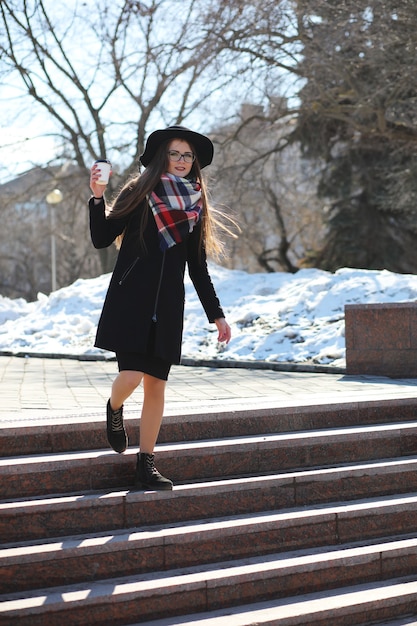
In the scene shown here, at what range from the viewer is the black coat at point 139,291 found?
439 centimetres

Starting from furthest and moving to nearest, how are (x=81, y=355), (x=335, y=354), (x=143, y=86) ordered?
(x=143, y=86)
(x=81, y=355)
(x=335, y=354)

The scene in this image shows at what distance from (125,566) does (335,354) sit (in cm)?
599

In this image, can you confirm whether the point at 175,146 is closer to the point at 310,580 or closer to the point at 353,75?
the point at 310,580

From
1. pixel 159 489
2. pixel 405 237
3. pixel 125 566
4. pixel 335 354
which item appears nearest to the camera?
pixel 125 566

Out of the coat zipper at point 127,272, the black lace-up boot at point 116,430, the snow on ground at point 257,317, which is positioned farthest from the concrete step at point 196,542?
the snow on ground at point 257,317

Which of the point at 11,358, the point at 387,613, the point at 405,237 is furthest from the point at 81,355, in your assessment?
the point at 405,237

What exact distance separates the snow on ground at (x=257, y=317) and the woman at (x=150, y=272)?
5.21 metres

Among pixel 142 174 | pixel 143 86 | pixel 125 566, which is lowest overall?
pixel 125 566

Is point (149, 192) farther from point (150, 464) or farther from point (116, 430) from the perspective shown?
point (150, 464)

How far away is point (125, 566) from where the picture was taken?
13.6 ft

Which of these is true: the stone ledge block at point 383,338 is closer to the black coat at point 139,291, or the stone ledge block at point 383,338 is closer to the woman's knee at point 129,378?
the black coat at point 139,291

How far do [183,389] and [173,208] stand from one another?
3.25m

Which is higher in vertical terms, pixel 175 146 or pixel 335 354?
pixel 175 146

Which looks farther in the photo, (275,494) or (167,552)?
(275,494)
